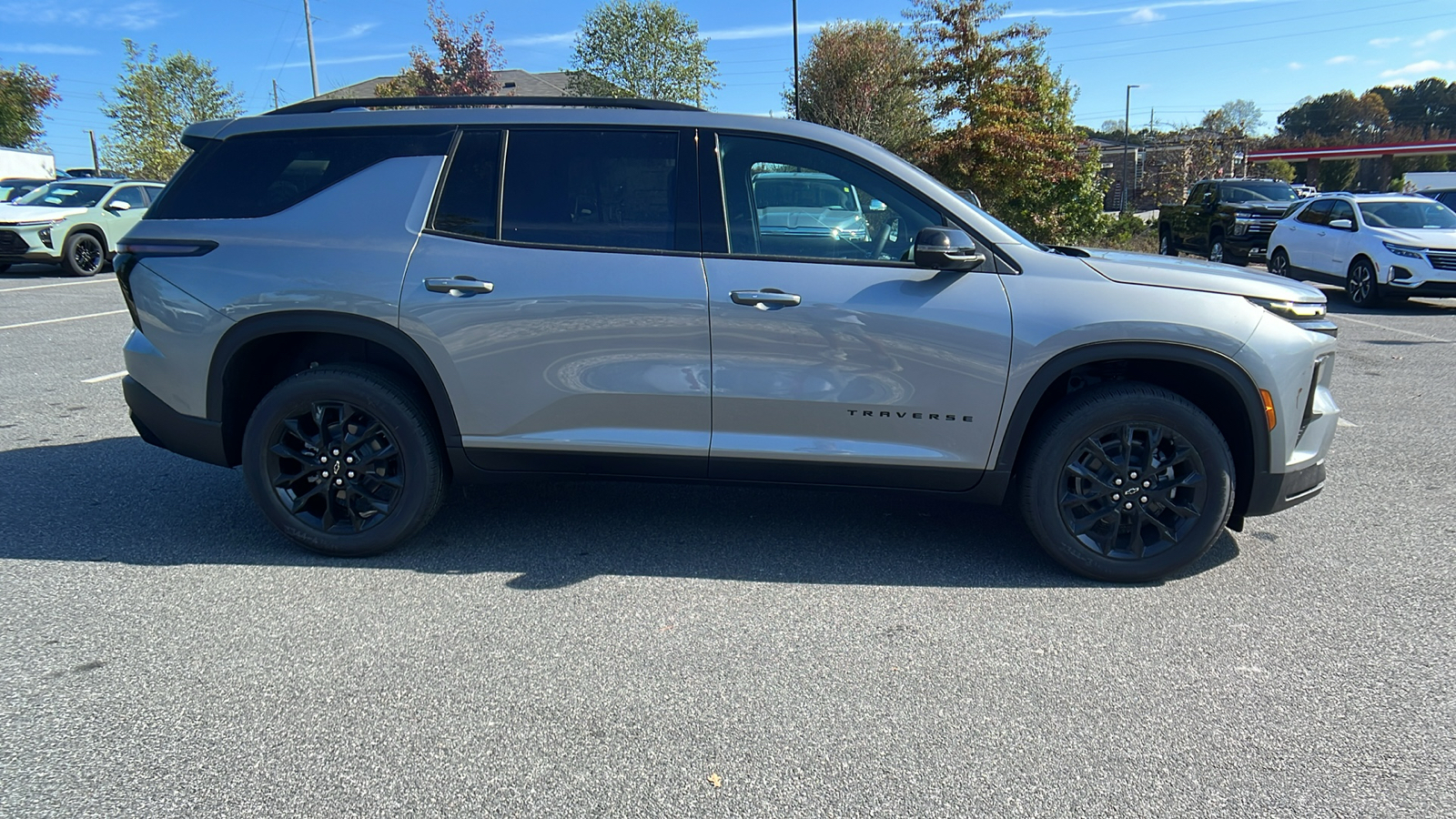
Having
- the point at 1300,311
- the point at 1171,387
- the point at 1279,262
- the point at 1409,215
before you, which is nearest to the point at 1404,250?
the point at 1409,215

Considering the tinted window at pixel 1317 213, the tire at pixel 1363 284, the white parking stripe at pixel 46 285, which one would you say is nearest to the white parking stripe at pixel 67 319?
the white parking stripe at pixel 46 285

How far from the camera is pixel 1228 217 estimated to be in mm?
17969

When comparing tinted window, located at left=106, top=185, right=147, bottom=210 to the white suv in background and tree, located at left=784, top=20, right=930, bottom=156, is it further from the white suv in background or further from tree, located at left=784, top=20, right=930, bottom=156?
tree, located at left=784, top=20, right=930, bottom=156

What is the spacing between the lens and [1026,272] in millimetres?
3779

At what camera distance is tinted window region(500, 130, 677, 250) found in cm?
391

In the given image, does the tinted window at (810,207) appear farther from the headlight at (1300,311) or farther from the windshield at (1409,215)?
the windshield at (1409,215)

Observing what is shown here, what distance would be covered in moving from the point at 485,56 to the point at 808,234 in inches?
1483

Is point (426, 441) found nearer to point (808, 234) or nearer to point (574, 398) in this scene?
point (574, 398)

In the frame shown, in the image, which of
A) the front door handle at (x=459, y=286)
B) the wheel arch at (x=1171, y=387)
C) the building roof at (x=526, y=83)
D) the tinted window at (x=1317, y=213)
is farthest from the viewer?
the building roof at (x=526, y=83)

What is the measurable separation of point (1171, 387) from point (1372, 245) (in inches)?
457

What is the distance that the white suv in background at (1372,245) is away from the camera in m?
12.6

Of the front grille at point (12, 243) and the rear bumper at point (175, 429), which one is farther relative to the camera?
the front grille at point (12, 243)

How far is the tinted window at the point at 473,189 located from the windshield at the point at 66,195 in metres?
15.9

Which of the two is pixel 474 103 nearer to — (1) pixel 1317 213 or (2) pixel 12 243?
(1) pixel 1317 213
